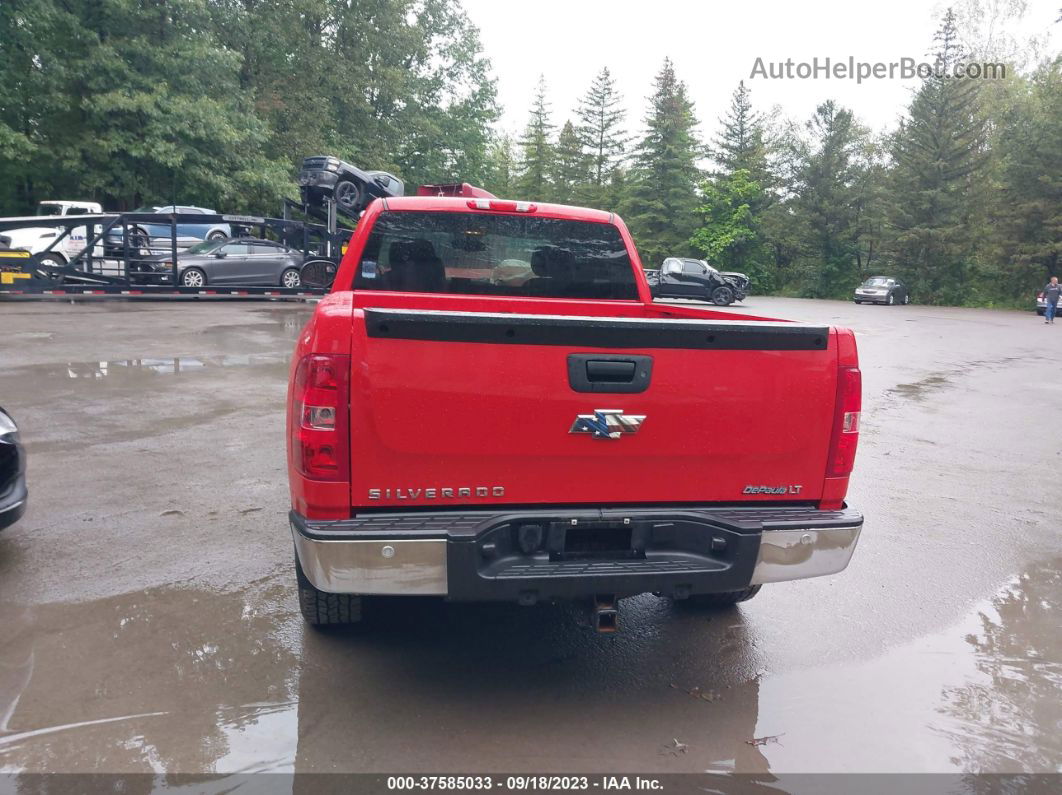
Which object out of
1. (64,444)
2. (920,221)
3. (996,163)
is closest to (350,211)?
(64,444)

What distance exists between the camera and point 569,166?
66.1 meters

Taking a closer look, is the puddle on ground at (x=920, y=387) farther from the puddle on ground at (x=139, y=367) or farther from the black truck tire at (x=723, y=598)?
the puddle on ground at (x=139, y=367)

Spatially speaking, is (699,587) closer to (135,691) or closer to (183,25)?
(135,691)

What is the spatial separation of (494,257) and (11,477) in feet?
9.56

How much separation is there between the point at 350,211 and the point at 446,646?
2152 centimetres

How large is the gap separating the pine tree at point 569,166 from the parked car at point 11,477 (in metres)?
62.5

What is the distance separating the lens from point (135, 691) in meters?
3.35

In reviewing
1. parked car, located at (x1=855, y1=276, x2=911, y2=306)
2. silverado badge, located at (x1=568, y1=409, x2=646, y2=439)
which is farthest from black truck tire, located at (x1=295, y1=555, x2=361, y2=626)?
parked car, located at (x1=855, y1=276, x2=911, y2=306)

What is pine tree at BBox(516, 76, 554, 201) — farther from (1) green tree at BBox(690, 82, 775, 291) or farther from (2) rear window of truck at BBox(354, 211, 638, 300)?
(2) rear window of truck at BBox(354, 211, 638, 300)

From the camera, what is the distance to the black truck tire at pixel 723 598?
4187mm

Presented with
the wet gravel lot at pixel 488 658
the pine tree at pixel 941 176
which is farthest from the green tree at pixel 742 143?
the wet gravel lot at pixel 488 658

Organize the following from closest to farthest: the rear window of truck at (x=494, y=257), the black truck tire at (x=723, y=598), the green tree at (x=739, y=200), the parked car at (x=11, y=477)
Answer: the black truck tire at (x=723, y=598) → the parked car at (x=11, y=477) → the rear window of truck at (x=494, y=257) → the green tree at (x=739, y=200)

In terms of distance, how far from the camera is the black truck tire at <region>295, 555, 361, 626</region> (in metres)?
3.67

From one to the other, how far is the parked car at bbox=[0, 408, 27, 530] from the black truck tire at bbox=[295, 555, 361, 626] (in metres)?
1.89
